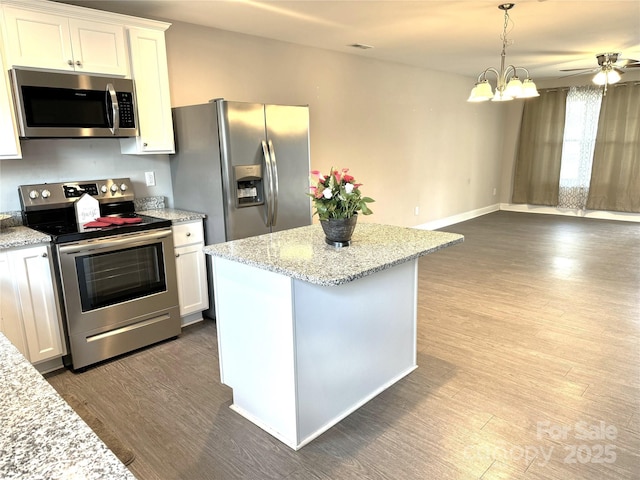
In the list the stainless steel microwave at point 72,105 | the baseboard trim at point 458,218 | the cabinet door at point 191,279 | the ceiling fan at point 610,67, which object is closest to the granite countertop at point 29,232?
the cabinet door at point 191,279

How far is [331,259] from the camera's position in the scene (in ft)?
A: 6.72

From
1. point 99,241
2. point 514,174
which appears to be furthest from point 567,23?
point 514,174

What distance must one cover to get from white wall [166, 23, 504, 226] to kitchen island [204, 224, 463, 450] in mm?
2172

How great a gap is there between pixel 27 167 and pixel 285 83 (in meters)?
2.50

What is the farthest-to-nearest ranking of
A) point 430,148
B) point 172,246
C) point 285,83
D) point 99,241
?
point 430,148 → point 285,83 → point 172,246 → point 99,241

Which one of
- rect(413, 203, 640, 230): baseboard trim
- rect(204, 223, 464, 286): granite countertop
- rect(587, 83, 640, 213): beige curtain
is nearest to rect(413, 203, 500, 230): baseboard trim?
rect(413, 203, 640, 230): baseboard trim

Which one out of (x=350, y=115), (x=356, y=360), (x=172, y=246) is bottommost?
(x=356, y=360)

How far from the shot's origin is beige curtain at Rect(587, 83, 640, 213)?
23.9ft

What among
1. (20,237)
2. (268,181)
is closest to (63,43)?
(20,237)

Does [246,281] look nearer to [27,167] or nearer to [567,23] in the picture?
[27,167]

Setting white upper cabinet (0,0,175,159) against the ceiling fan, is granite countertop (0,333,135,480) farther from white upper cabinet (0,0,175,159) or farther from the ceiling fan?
the ceiling fan

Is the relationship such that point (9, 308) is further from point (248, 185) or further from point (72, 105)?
point (248, 185)

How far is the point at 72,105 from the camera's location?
2.89 m

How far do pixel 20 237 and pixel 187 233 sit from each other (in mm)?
1073
